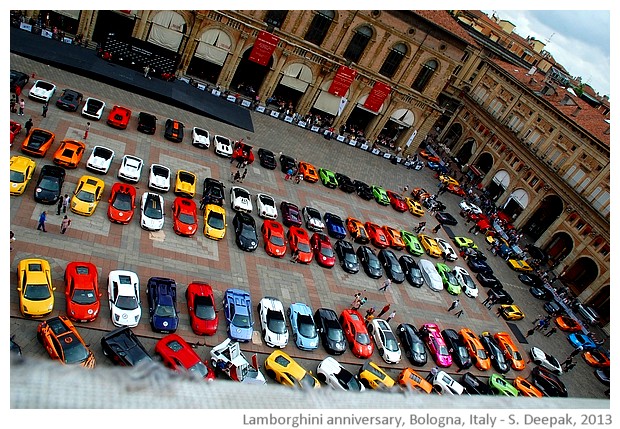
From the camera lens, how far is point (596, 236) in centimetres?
4828

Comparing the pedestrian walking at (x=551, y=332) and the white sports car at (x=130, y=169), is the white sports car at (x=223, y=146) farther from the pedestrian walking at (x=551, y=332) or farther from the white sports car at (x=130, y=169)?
the pedestrian walking at (x=551, y=332)

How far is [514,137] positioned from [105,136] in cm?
5278

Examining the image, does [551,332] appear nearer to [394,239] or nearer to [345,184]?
[394,239]

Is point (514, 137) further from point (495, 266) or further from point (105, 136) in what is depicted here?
point (105, 136)

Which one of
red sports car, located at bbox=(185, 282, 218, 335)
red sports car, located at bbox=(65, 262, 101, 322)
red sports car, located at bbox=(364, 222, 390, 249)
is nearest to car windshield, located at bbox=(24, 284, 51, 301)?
red sports car, located at bbox=(65, 262, 101, 322)

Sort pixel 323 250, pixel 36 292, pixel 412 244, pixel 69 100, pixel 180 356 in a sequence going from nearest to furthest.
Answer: pixel 36 292, pixel 180 356, pixel 323 250, pixel 69 100, pixel 412 244

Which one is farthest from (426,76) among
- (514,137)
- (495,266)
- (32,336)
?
(32,336)

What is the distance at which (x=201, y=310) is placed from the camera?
76.7 ft

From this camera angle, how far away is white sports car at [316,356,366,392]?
23.4 m

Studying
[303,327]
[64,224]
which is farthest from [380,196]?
[64,224]

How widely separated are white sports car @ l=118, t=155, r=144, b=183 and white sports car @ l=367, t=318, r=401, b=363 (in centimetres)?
1923

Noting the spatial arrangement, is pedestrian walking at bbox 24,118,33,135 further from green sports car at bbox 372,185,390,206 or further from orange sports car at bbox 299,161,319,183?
green sports car at bbox 372,185,390,206

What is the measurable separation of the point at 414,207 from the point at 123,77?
3239 centimetres

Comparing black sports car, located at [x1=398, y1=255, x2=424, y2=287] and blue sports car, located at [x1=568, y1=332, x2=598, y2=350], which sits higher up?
blue sports car, located at [x1=568, y1=332, x2=598, y2=350]
